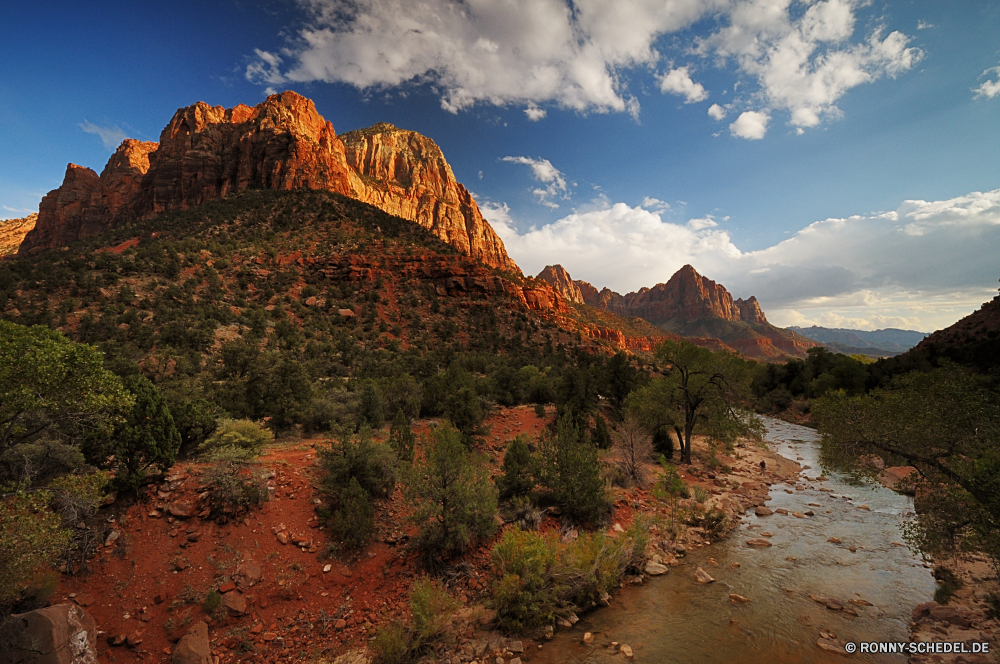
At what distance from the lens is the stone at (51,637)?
5.43 metres

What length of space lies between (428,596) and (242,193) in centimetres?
8077

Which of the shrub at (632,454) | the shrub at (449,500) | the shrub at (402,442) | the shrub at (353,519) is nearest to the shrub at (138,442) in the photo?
the shrub at (353,519)

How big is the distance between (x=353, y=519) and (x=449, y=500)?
2.48 meters

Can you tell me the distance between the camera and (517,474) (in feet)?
40.9

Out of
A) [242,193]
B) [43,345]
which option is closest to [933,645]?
[43,345]

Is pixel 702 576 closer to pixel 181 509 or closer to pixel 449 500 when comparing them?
pixel 449 500

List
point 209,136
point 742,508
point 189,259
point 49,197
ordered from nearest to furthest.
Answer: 1. point 742,508
2. point 189,259
3. point 209,136
4. point 49,197

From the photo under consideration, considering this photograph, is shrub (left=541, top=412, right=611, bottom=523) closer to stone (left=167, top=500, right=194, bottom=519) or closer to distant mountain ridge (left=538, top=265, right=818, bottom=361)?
stone (left=167, top=500, right=194, bottom=519)

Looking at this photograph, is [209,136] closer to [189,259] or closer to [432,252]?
[189,259]

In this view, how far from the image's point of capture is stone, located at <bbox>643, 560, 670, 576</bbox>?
394 inches

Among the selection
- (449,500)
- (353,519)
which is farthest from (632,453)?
(353,519)

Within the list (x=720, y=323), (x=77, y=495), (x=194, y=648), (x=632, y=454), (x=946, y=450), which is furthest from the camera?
(x=720, y=323)

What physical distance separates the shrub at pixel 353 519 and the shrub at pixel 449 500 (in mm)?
1270

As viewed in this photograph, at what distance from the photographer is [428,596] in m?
7.33
